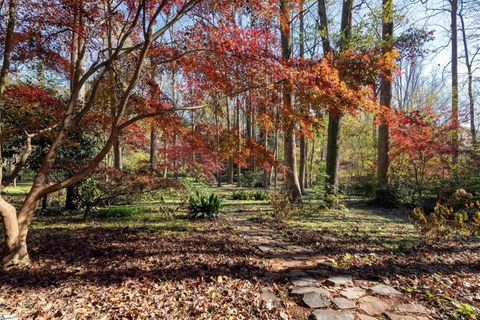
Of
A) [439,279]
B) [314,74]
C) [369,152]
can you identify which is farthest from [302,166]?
[439,279]

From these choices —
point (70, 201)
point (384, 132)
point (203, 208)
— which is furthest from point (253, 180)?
point (70, 201)

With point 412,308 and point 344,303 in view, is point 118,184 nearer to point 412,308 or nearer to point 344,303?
point 344,303

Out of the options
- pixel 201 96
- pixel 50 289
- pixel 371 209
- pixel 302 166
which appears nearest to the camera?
pixel 50 289

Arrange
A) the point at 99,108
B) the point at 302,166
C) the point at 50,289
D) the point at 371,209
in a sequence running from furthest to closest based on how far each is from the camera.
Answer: the point at 302,166 → the point at 371,209 → the point at 99,108 → the point at 50,289

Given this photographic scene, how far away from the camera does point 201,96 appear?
245 inches

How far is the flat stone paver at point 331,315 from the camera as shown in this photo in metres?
2.15

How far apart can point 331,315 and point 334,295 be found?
37 cm

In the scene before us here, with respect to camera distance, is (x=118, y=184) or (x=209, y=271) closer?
(x=209, y=271)

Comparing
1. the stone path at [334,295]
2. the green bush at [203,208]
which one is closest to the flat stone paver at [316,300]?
the stone path at [334,295]

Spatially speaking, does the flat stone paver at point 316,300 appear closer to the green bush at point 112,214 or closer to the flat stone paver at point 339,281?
the flat stone paver at point 339,281

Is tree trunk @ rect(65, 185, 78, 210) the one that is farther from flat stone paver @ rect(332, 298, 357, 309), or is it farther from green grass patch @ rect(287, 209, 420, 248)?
flat stone paver @ rect(332, 298, 357, 309)

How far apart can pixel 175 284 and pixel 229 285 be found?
0.56 meters

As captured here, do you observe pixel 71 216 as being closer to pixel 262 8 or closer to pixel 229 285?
pixel 229 285

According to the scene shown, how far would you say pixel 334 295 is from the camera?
8.27 feet
